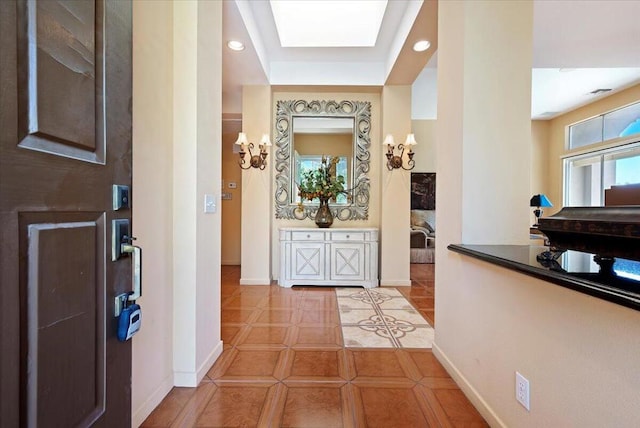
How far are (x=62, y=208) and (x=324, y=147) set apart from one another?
3713mm

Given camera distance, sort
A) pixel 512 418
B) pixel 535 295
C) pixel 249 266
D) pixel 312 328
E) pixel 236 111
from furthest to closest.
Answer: pixel 236 111
pixel 249 266
pixel 312 328
pixel 512 418
pixel 535 295

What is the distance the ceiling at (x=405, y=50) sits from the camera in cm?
267

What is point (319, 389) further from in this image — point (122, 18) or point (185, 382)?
point (122, 18)

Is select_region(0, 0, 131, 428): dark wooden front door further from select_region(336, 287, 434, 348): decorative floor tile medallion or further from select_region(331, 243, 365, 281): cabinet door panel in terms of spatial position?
select_region(331, 243, 365, 281): cabinet door panel

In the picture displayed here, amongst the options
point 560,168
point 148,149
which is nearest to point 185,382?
point 148,149

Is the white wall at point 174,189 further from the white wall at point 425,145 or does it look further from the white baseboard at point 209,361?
the white wall at point 425,145

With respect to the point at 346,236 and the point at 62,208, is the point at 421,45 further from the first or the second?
the point at 62,208

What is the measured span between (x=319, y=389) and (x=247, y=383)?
44 centimetres

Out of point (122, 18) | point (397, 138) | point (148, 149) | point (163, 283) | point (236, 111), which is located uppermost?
point (236, 111)

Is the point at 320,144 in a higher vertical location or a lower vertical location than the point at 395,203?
higher

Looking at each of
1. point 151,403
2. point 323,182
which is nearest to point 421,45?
point 323,182

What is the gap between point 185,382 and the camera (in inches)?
67.1

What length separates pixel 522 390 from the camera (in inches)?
47.3

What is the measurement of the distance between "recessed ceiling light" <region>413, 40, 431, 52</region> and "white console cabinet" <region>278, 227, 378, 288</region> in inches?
85.1
